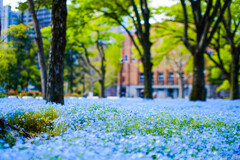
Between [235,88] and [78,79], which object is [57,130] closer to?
[235,88]

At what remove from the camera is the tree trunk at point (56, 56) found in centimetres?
674

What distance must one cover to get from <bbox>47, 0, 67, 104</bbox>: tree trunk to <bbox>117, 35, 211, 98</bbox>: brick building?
46540mm

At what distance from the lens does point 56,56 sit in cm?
677

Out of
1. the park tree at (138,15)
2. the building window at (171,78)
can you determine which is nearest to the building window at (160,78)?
the building window at (171,78)

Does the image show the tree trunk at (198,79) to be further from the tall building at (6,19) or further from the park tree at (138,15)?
the tall building at (6,19)

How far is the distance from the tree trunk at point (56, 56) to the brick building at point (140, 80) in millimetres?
46540

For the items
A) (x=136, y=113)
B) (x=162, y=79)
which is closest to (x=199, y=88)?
(x=136, y=113)

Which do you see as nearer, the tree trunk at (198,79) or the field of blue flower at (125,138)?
the field of blue flower at (125,138)

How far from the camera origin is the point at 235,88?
16406mm

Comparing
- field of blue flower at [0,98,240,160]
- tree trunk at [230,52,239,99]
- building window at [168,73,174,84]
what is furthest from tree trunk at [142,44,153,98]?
building window at [168,73,174,84]

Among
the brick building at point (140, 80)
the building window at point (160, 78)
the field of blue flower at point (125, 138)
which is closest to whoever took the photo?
the field of blue flower at point (125, 138)

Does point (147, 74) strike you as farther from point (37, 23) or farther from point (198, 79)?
point (37, 23)

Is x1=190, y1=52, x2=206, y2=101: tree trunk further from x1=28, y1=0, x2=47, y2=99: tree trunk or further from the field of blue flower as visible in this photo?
x1=28, y1=0, x2=47, y2=99: tree trunk

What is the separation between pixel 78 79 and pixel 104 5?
34.1 m
